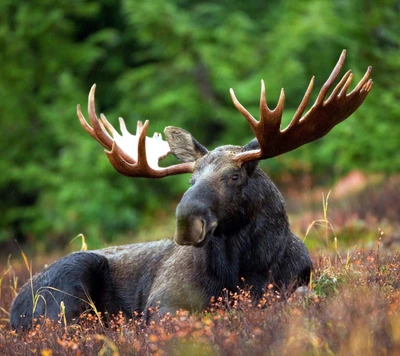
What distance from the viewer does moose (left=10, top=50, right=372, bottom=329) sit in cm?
573

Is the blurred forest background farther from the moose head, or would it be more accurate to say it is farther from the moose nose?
the moose nose

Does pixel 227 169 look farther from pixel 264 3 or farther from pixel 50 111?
pixel 264 3

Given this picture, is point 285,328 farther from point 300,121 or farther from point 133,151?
point 133,151

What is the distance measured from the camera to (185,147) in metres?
6.59

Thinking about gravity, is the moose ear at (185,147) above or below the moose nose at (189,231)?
above

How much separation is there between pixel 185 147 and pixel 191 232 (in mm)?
1256

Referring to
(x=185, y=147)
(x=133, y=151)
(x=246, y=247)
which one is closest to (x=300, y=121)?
(x=246, y=247)

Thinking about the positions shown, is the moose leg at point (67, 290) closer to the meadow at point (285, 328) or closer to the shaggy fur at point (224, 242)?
the shaggy fur at point (224, 242)

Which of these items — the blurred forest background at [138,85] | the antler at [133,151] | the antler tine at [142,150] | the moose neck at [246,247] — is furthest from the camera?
the blurred forest background at [138,85]

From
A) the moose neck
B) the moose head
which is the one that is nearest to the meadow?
the moose neck

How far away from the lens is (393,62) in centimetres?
1628

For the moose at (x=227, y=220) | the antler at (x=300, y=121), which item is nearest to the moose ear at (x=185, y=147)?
the moose at (x=227, y=220)

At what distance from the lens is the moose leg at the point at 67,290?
6.68 m

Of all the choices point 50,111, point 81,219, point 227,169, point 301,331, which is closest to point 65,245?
point 81,219
